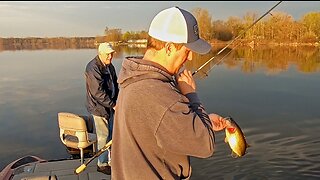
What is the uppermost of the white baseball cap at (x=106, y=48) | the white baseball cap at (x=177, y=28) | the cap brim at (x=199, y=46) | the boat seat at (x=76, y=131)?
the white baseball cap at (x=177, y=28)

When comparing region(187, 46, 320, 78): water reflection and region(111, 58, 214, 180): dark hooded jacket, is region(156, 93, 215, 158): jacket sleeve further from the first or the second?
region(187, 46, 320, 78): water reflection

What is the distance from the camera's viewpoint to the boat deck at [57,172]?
4.85 meters

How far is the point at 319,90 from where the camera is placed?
14.2 metres

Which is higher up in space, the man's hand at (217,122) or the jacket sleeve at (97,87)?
the man's hand at (217,122)

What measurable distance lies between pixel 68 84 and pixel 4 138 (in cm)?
901

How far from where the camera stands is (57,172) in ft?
16.7

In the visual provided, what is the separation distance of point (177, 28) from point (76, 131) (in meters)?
3.84

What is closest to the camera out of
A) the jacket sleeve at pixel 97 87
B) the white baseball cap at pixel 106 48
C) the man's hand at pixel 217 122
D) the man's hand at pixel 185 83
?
the man's hand at pixel 185 83

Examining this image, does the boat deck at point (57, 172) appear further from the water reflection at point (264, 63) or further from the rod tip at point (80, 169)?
the water reflection at point (264, 63)

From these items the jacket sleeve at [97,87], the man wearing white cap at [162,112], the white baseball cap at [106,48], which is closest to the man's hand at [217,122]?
the man wearing white cap at [162,112]

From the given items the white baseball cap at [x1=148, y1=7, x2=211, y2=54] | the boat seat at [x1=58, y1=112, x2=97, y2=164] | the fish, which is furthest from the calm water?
the white baseball cap at [x1=148, y1=7, x2=211, y2=54]

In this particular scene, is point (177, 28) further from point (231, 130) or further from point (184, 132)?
point (231, 130)

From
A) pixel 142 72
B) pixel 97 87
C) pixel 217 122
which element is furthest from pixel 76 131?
pixel 142 72

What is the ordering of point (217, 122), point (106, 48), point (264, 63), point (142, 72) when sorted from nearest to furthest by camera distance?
point (142, 72) → point (217, 122) → point (106, 48) → point (264, 63)
